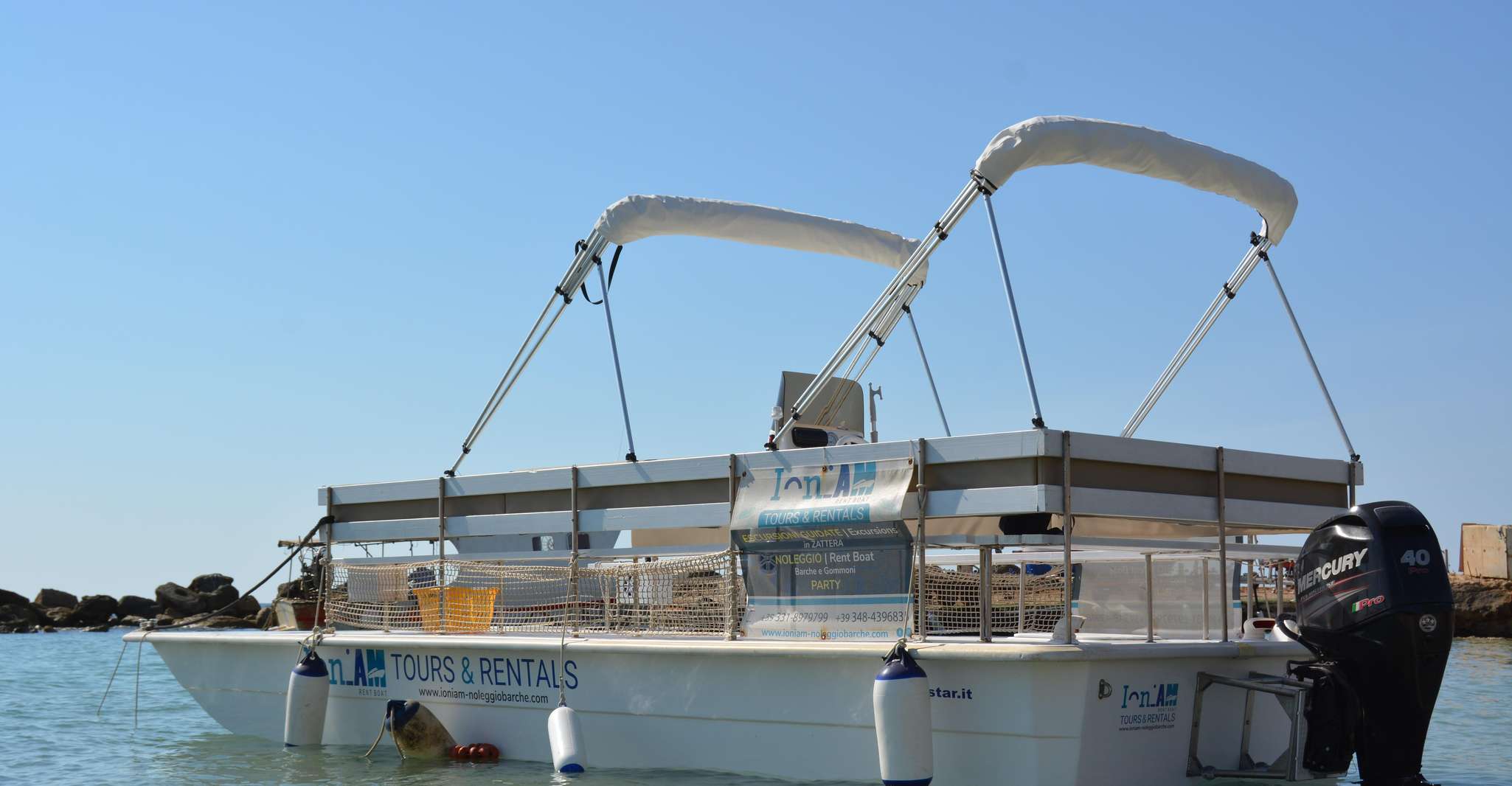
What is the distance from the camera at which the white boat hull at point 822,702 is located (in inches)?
308

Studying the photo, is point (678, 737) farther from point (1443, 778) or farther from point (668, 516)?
point (1443, 778)

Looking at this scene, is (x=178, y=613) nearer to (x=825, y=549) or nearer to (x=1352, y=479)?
(x=825, y=549)

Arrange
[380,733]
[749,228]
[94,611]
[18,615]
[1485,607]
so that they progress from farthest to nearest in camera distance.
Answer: [94,611] < [18,615] < [1485,607] < [749,228] < [380,733]

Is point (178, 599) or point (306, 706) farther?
point (178, 599)

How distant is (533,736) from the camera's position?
34.2 ft

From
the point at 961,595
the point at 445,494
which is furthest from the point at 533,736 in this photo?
the point at 961,595

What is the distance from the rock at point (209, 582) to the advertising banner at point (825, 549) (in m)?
50.9

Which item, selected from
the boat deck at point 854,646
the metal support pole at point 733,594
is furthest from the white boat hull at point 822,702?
the metal support pole at point 733,594

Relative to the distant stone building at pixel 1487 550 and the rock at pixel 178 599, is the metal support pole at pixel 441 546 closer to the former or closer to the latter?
the distant stone building at pixel 1487 550

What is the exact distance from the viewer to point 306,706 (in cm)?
1147

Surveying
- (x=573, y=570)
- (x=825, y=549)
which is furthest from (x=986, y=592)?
(x=573, y=570)

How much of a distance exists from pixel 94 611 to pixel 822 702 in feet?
193

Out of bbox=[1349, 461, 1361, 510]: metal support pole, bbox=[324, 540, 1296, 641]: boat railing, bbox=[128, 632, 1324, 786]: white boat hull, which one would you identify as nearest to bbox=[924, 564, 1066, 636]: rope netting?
bbox=[324, 540, 1296, 641]: boat railing

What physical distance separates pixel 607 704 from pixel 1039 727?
3.34 meters
